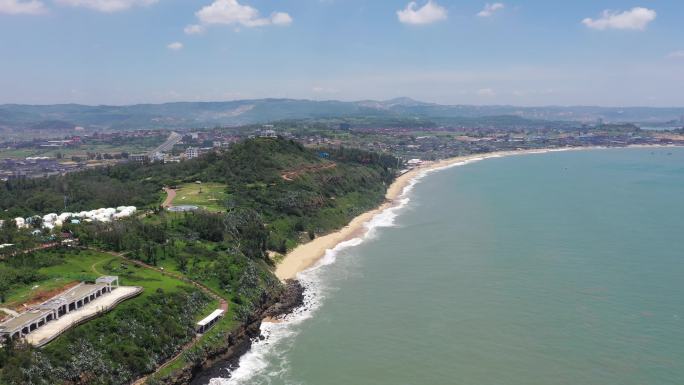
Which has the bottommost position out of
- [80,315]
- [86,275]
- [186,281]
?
[186,281]

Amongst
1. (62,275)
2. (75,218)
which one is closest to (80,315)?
(62,275)

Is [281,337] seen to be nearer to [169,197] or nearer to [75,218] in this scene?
[75,218]

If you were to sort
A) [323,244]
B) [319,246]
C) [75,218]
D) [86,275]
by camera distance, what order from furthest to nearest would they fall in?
[323,244] < [319,246] < [75,218] < [86,275]

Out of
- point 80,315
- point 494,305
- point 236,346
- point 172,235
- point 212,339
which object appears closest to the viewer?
point 80,315

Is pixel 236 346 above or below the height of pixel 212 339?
below

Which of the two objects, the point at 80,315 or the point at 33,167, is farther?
the point at 33,167

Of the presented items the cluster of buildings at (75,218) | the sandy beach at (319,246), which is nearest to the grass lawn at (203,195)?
→ the cluster of buildings at (75,218)
